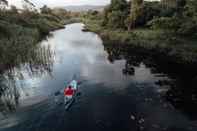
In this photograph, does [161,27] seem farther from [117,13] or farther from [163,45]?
[117,13]

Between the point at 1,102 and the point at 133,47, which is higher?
the point at 133,47

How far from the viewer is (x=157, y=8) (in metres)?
42.6

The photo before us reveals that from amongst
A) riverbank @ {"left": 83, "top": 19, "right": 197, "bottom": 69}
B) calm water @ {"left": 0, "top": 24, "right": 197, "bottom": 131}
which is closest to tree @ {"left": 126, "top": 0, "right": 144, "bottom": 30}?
riverbank @ {"left": 83, "top": 19, "right": 197, "bottom": 69}

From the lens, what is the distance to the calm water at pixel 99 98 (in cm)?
1229

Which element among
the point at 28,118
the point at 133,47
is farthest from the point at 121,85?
the point at 133,47

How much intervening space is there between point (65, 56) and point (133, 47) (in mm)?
9980

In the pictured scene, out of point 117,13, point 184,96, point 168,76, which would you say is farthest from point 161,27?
point 117,13

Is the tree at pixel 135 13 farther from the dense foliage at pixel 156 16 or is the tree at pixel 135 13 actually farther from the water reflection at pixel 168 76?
the water reflection at pixel 168 76

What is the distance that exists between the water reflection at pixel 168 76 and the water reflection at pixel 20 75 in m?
8.03

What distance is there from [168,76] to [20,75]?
1340cm

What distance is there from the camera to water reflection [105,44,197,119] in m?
15.0

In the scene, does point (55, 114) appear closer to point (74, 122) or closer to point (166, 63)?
point (74, 122)

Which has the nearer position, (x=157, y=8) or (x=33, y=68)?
(x=33, y=68)

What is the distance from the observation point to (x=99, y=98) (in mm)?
15680
